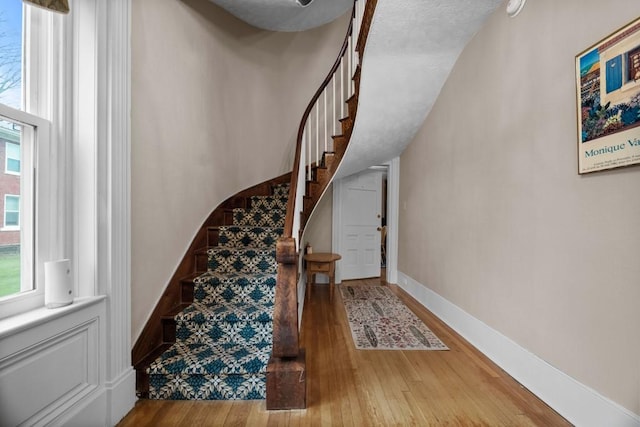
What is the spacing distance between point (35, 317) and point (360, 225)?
13.2 ft

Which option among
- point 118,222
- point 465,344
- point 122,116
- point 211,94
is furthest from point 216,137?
point 465,344

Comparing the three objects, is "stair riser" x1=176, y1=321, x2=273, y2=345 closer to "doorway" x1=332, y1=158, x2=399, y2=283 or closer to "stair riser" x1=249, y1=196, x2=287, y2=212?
"stair riser" x1=249, y1=196, x2=287, y2=212

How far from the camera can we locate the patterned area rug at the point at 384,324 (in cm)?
241

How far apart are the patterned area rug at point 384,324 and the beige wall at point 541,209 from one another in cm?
46

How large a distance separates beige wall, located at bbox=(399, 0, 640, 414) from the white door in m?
1.93

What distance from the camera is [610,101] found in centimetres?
131

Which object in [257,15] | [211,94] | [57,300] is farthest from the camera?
[257,15]

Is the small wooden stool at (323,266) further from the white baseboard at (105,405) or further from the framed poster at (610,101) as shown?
the framed poster at (610,101)

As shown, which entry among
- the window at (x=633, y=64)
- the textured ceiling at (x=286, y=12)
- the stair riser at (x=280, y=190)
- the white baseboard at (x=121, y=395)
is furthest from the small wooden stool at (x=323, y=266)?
the textured ceiling at (x=286, y=12)

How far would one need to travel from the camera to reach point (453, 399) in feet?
5.61

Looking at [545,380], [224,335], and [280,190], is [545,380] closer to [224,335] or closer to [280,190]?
[224,335]

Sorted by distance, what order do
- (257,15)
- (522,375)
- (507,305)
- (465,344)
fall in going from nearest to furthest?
(522,375) → (507,305) → (465,344) → (257,15)

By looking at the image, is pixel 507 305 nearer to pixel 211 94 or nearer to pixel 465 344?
pixel 465 344

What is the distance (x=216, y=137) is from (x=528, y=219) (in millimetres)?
2922
